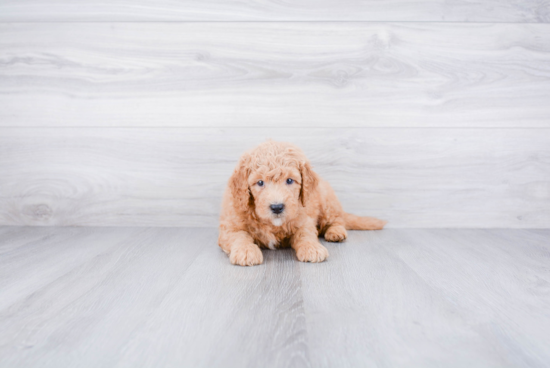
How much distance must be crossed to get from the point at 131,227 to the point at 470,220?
203 cm

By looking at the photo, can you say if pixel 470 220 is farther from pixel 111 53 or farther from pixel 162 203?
pixel 111 53

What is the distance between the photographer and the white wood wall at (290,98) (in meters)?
2.09

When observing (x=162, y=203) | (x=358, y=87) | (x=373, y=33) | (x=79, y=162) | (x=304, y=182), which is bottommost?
(x=162, y=203)

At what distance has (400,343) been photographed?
2.85 ft

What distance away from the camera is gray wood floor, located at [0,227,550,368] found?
82 centimetres

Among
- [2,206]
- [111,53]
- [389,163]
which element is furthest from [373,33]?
[2,206]

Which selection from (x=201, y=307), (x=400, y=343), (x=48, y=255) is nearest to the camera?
(x=400, y=343)

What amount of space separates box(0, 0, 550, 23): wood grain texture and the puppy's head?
0.93 m

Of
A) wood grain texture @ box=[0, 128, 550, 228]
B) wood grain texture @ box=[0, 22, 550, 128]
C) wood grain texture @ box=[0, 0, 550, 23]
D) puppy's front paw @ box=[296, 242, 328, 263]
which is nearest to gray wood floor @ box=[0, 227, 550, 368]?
puppy's front paw @ box=[296, 242, 328, 263]

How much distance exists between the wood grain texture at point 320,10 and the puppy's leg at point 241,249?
4.18ft

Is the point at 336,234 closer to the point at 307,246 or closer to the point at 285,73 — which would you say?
the point at 307,246

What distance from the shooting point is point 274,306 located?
108 centimetres

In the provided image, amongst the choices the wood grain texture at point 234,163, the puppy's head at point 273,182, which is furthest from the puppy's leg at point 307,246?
the wood grain texture at point 234,163

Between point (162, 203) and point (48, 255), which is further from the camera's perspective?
point (162, 203)
